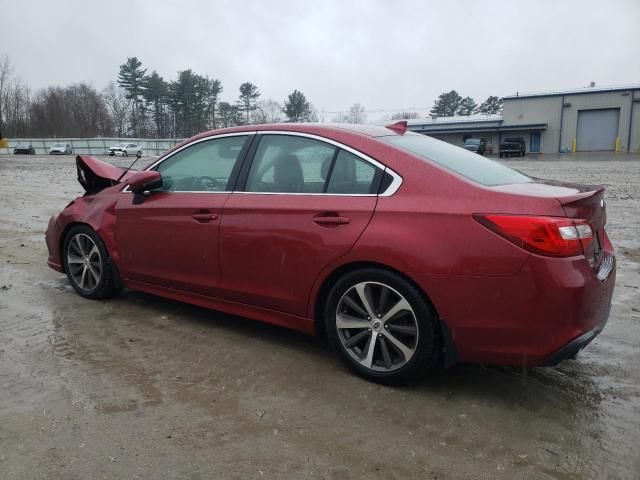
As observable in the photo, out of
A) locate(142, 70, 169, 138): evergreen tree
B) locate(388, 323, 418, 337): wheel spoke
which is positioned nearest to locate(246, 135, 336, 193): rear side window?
locate(388, 323, 418, 337): wheel spoke

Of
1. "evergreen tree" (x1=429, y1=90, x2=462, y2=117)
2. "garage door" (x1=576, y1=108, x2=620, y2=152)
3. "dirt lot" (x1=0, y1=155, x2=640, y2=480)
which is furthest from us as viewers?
"evergreen tree" (x1=429, y1=90, x2=462, y2=117)

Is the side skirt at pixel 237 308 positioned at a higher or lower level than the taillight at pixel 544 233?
lower

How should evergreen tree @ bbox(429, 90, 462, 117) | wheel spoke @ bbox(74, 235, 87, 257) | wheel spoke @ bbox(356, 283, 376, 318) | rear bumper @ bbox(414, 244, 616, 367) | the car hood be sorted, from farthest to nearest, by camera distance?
evergreen tree @ bbox(429, 90, 462, 117), the car hood, wheel spoke @ bbox(74, 235, 87, 257), wheel spoke @ bbox(356, 283, 376, 318), rear bumper @ bbox(414, 244, 616, 367)

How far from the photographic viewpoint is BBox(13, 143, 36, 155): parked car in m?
55.4

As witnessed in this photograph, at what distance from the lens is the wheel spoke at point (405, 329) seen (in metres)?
3.06

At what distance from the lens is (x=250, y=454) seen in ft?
8.44

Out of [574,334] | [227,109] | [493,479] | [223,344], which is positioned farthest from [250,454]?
[227,109]

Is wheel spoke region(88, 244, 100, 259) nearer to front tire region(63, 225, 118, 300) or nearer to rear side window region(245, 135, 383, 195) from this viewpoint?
front tire region(63, 225, 118, 300)

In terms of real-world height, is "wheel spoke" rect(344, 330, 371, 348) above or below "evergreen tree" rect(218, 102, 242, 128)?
below

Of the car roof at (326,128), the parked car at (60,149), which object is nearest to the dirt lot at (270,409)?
the car roof at (326,128)

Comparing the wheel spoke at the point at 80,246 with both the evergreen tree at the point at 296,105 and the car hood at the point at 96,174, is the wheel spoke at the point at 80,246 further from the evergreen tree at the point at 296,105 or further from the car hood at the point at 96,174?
the evergreen tree at the point at 296,105

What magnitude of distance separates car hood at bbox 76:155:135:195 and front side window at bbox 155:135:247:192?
2.75ft

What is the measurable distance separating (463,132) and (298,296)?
2154 inches

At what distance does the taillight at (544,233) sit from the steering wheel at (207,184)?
2.04 meters
